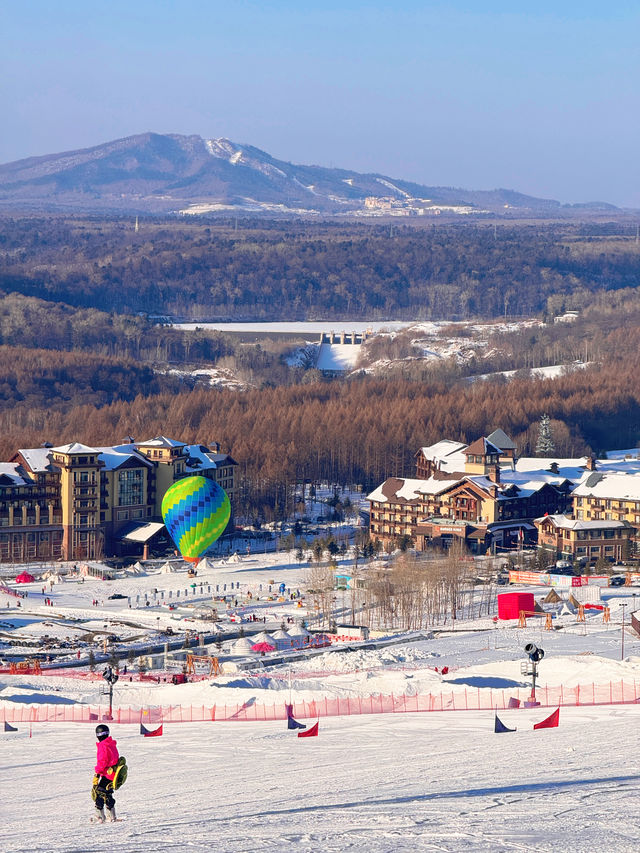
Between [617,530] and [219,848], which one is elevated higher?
[219,848]

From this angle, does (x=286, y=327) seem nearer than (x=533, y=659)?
No

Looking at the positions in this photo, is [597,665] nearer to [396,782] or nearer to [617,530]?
[396,782]

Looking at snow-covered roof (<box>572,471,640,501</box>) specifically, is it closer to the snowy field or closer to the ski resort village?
the ski resort village

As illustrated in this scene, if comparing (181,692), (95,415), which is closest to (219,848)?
(181,692)

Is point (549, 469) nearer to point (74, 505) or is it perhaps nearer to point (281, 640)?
point (74, 505)

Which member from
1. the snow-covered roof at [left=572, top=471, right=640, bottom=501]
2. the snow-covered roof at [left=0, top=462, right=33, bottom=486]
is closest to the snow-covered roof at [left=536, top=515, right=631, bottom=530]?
the snow-covered roof at [left=572, top=471, right=640, bottom=501]

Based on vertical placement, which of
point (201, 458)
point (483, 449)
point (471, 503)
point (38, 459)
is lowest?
point (471, 503)

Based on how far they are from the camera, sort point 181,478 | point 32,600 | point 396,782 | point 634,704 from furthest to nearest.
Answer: point 181,478
point 32,600
point 634,704
point 396,782

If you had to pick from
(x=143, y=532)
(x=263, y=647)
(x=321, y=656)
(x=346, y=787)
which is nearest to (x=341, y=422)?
(x=143, y=532)
